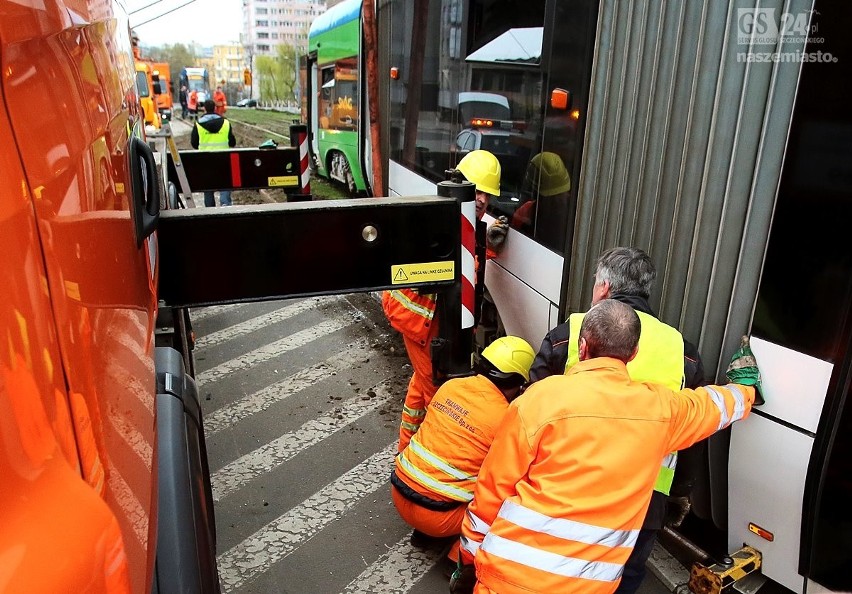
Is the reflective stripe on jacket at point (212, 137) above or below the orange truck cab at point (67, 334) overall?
below

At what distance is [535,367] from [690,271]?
0.66 meters

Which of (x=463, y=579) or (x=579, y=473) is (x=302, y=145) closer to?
(x=463, y=579)

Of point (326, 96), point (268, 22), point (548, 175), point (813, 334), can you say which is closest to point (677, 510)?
point (813, 334)

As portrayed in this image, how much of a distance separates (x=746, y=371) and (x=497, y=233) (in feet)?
5.88

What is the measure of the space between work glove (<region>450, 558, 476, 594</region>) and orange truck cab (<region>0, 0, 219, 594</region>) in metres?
1.26

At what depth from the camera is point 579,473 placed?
1824 millimetres

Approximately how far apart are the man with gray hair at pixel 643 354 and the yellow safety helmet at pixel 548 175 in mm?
720

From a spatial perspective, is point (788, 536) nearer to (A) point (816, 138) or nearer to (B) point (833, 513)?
(B) point (833, 513)

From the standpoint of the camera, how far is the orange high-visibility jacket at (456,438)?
263cm

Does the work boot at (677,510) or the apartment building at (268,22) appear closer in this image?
the work boot at (677,510)

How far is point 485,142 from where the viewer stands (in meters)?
3.90

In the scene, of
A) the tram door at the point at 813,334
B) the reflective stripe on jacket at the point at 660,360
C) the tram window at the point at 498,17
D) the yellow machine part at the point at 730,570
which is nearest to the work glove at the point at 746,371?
the tram door at the point at 813,334

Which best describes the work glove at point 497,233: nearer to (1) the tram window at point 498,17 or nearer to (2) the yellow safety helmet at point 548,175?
(2) the yellow safety helmet at point 548,175

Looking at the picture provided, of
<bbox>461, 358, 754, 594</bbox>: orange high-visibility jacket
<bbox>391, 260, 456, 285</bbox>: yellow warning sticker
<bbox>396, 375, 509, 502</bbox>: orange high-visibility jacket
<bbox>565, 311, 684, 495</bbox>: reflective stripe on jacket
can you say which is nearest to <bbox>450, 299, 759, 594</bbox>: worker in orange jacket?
<bbox>461, 358, 754, 594</bbox>: orange high-visibility jacket
